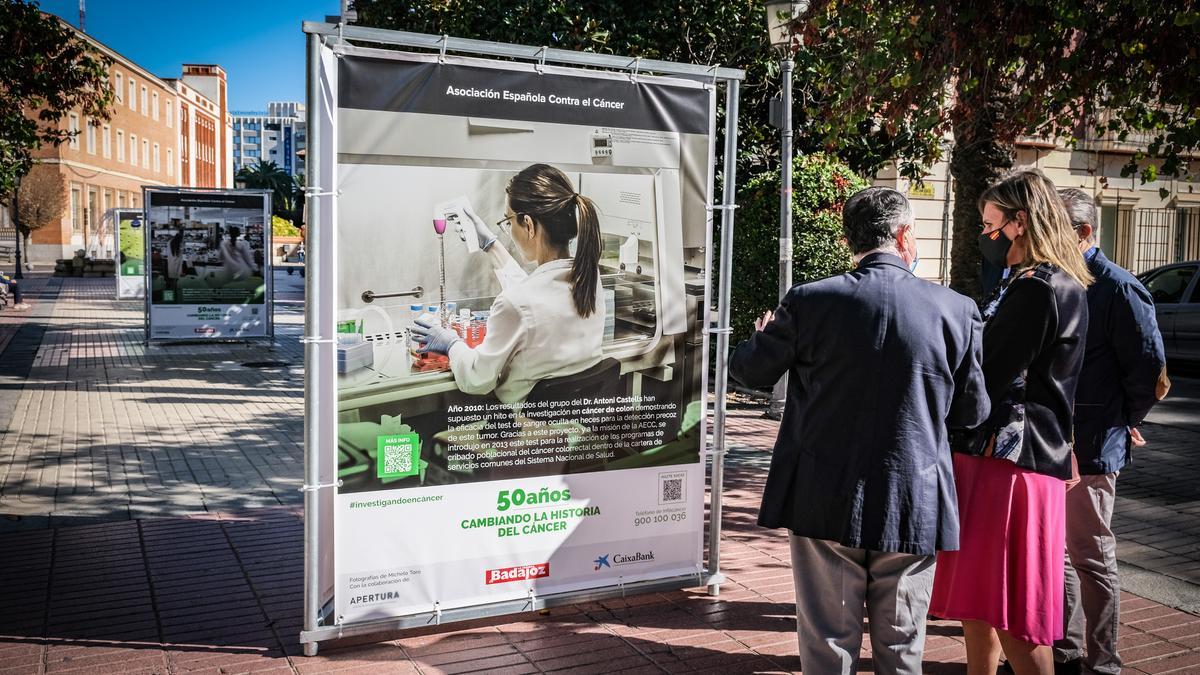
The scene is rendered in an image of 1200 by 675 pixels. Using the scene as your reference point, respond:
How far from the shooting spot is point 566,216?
14.1ft

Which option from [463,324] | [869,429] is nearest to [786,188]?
[463,324]

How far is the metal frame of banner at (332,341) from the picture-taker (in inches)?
149

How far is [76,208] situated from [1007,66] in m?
63.8

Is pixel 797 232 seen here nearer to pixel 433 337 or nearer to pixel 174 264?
pixel 433 337

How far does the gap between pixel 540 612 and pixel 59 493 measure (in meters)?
4.13

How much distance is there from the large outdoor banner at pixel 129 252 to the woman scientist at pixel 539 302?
68.4ft

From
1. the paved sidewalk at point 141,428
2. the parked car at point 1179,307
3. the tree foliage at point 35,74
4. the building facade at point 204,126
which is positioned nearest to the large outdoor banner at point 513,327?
the paved sidewalk at point 141,428

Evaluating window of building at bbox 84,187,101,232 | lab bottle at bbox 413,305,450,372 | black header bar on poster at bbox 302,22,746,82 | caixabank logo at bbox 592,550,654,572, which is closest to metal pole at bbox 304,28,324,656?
black header bar on poster at bbox 302,22,746,82

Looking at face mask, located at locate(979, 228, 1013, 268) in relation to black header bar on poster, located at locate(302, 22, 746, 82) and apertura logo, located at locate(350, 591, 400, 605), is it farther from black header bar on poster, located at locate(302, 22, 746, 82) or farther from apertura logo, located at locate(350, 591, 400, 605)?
apertura logo, located at locate(350, 591, 400, 605)

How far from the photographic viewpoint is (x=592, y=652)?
424cm

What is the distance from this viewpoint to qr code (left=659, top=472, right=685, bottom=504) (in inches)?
185

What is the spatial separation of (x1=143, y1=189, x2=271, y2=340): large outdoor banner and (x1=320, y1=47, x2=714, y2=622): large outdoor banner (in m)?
13.0

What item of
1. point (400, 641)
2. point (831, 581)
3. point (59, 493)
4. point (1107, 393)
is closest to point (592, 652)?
point (400, 641)

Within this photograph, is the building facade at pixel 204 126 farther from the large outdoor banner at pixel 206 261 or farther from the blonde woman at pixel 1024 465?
the blonde woman at pixel 1024 465
